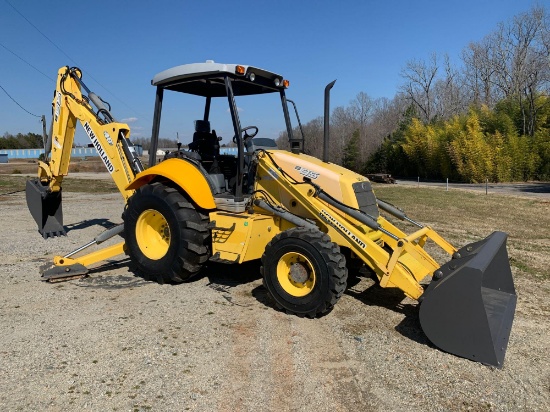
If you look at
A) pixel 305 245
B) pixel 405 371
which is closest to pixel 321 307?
pixel 305 245

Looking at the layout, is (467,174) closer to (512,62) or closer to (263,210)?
(512,62)

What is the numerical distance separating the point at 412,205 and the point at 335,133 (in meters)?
39.1

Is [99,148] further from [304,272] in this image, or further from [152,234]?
[304,272]

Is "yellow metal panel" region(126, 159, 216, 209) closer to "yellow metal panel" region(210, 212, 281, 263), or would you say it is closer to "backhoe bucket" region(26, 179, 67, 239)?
"yellow metal panel" region(210, 212, 281, 263)

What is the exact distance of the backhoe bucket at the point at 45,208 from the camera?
28.5 ft

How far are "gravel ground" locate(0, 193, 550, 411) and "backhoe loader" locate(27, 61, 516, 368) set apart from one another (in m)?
0.30

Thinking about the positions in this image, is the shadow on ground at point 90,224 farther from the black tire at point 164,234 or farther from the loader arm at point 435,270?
the loader arm at point 435,270

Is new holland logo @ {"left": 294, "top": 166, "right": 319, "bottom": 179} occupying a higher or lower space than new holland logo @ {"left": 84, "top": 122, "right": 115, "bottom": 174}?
lower

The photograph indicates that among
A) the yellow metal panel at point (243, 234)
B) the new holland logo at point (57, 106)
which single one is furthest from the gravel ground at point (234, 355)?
the new holland logo at point (57, 106)

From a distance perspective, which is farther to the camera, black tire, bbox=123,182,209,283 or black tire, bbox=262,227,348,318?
black tire, bbox=123,182,209,283

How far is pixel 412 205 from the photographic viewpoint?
15.5 metres

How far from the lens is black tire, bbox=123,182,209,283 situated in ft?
18.0

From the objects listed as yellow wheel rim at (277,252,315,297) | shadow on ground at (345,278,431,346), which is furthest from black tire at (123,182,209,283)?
shadow on ground at (345,278,431,346)

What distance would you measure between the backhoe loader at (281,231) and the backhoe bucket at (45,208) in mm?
2367
